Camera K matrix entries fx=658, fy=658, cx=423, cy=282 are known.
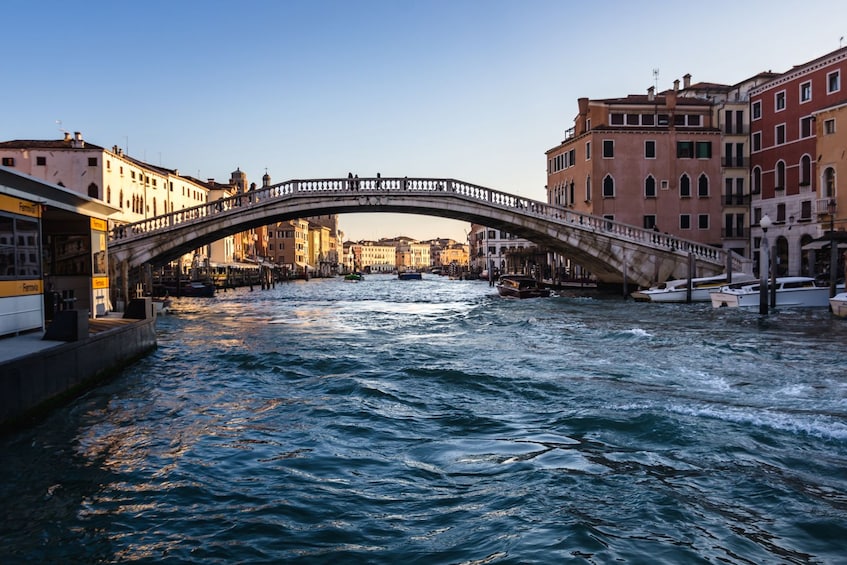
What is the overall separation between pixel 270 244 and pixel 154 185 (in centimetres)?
4251

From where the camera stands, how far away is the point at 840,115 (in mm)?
22359

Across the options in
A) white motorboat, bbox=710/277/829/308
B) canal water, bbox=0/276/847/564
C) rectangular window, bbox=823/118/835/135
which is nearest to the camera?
canal water, bbox=0/276/847/564

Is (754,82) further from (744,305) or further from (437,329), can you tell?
(437,329)

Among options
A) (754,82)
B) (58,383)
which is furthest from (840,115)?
(58,383)

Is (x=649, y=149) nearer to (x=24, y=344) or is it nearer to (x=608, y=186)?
(x=608, y=186)

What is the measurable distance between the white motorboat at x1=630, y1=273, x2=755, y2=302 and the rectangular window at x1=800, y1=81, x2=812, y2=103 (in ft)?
33.6

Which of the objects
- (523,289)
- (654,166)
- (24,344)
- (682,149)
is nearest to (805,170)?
(682,149)

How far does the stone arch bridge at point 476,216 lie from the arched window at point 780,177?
719cm

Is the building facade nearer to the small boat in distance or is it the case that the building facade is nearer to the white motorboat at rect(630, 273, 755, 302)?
the white motorboat at rect(630, 273, 755, 302)

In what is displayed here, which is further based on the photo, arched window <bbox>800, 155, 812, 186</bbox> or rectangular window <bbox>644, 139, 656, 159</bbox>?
rectangular window <bbox>644, 139, 656, 159</bbox>

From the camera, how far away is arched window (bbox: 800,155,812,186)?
28142 mm

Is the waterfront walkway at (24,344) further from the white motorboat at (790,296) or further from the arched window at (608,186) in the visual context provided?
the arched window at (608,186)

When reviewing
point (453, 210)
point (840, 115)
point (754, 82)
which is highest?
point (754, 82)

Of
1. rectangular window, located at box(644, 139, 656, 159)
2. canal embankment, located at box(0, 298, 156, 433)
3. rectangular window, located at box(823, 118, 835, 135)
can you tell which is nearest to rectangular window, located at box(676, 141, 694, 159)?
rectangular window, located at box(644, 139, 656, 159)
